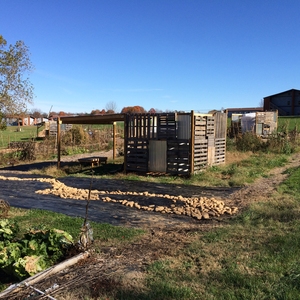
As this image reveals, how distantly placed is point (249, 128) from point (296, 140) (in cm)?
456

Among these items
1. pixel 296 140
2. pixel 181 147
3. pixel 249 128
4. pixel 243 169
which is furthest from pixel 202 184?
pixel 249 128

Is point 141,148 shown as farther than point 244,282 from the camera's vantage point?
Yes

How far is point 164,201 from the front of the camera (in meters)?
10.1

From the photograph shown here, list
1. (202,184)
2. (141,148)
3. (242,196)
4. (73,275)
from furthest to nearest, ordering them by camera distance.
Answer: (141,148)
(202,184)
(242,196)
(73,275)

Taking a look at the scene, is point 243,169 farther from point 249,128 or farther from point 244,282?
point 249,128

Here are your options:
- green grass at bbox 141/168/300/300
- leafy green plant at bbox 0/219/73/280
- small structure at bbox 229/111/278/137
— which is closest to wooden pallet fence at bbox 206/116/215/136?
green grass at bbox 141/168/300/300

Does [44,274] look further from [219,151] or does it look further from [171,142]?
[219,151]

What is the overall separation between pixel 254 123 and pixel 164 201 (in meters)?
20.0

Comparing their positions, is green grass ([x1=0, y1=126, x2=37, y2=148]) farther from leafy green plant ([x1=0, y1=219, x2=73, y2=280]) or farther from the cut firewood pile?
leafy green plant ([x1=0, y1=219, x2=73, y2=280])

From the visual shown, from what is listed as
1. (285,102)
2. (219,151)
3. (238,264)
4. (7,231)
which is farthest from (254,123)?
(285,102)

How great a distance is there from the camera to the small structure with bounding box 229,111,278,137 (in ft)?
90.6

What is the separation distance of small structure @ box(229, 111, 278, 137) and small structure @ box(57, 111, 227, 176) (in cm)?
1250

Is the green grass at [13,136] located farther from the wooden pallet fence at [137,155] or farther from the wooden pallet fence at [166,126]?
the wooden pallet fence at [166,126]

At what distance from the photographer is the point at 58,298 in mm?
4109
